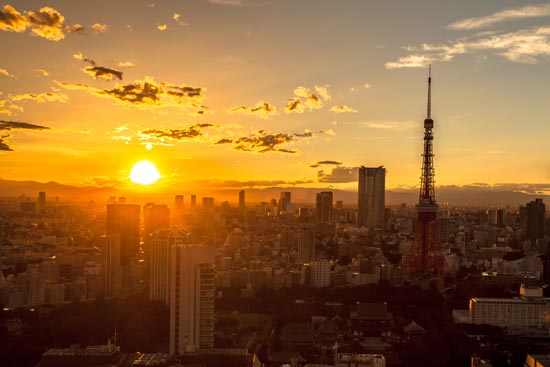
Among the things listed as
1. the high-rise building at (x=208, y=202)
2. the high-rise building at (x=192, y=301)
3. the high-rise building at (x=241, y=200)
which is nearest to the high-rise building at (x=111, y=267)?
the high-rise building at (x=192, y=301)

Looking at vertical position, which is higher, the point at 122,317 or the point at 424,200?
the point at 424,200

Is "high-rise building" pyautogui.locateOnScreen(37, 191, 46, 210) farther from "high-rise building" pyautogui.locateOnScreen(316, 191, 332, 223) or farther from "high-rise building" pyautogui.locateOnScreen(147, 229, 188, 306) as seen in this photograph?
"high-rise building" pyautogui.locateOnScreen(316, 191, 332, 223)

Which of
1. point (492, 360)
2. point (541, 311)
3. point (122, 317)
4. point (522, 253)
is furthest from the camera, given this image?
point (522, 253)

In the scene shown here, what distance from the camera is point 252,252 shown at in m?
19.9

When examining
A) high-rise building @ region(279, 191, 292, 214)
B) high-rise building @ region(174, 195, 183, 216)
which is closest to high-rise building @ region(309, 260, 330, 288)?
high-rise building @ region(174, 195, 183, 216)

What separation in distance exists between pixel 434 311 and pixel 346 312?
169cm

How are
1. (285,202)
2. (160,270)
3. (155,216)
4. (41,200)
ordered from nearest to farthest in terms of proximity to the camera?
(160,270) < (155,216) < (41,200) < (285,202)

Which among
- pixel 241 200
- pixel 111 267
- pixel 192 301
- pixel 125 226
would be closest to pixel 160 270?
pixel 111 267

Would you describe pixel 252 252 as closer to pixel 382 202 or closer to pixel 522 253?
pixel 522 253

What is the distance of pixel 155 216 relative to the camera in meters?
19.7

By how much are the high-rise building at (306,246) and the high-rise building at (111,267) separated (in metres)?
5.98

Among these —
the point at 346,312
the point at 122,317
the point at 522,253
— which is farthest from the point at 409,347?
the point at 522,253

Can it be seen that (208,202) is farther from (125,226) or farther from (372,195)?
(125,226)

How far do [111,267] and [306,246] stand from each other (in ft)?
22.2
